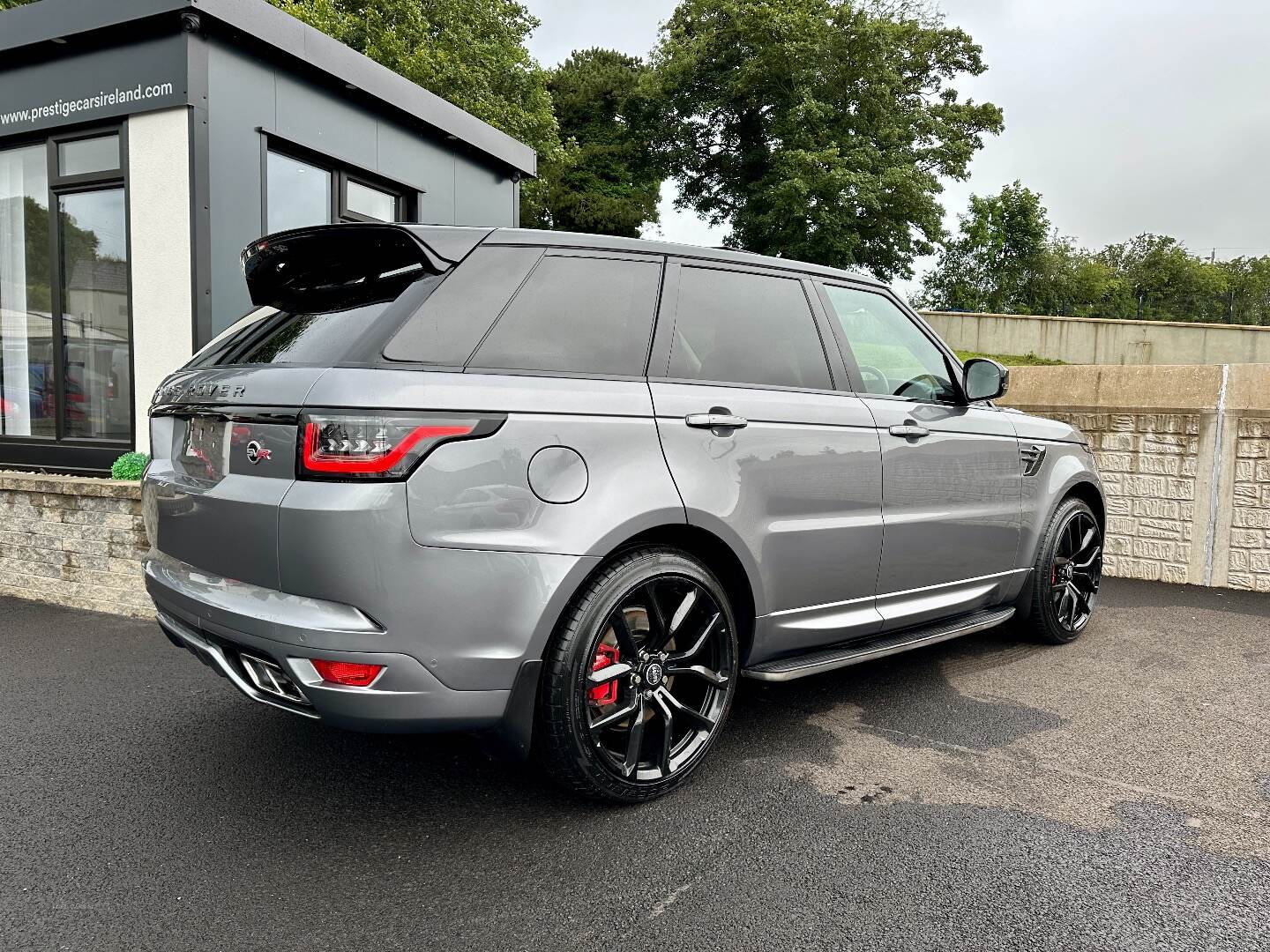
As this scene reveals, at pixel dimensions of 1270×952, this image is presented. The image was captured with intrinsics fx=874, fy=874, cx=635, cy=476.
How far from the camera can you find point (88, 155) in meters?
7.18

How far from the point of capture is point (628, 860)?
2.50 metres

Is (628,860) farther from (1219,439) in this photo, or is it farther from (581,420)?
(1219,439)

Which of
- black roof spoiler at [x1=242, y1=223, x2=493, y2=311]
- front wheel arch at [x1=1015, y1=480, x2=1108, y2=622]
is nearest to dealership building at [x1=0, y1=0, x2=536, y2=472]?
black roof spoiler at [x1=242, y1=223, x2=493, y2=311]

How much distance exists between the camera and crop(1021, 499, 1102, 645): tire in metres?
4.51

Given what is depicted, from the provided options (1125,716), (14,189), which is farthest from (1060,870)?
(14,189)

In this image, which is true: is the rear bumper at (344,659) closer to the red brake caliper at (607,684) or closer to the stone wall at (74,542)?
the red brake caliper at (607,684)

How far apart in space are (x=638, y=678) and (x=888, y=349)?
195cm

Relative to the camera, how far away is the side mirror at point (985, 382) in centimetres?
404

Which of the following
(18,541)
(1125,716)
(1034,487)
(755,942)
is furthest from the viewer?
(18,541)

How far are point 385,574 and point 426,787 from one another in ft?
3.56

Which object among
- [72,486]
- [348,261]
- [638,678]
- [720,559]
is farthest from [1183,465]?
[72,486]

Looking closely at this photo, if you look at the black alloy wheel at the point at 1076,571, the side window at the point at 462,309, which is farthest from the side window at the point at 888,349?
the side window at the point at 462,309

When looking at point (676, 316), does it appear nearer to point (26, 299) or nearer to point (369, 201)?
point (369, 201)

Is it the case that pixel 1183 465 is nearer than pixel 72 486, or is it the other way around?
pixel 72 486
